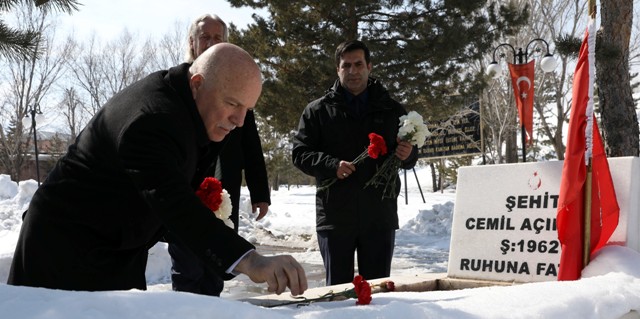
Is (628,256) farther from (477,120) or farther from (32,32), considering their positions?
(477,120)

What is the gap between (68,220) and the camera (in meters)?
1.94

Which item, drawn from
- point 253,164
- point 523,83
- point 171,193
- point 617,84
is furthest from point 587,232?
point 523,83

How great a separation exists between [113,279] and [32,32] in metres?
4.07

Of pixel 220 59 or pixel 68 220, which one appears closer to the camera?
pixel 220 59

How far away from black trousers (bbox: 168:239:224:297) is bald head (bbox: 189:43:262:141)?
4.97ft

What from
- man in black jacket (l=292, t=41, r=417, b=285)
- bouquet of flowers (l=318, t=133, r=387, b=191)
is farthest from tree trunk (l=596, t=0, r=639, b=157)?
bouquet of flowers (l=318, t=133, r=387, b=191)

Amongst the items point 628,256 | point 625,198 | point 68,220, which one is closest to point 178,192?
point 68,220

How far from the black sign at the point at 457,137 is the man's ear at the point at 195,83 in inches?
808

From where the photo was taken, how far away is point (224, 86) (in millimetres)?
1819

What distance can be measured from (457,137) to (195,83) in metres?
23.2

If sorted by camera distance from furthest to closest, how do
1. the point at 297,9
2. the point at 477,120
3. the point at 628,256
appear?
1. the point at 477,120
2. the point at 297,9
3. the point at 628,256

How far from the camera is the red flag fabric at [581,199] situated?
2.90m

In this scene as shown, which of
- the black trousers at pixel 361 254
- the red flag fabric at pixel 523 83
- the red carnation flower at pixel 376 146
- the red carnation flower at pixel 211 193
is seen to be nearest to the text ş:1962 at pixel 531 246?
the black trousers at pixel 361 254

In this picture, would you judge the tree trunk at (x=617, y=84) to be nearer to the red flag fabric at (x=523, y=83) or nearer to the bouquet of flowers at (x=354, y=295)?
the bouquet of flowers at (x=354, y=295)
